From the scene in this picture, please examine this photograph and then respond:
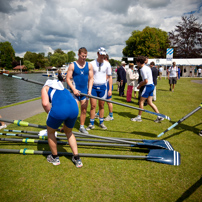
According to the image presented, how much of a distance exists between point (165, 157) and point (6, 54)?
4096 inches

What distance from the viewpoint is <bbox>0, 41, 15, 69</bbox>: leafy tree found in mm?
84213

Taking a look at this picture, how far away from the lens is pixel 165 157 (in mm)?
3066

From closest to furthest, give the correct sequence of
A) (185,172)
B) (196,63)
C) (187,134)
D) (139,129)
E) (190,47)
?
(185,172), (187,134), (139,129), (196,63), (190,47)

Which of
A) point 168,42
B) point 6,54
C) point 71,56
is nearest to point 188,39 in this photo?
point 168,42

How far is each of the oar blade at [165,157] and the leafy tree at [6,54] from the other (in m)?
99.0

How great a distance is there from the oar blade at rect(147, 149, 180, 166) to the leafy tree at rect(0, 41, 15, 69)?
3897 inches

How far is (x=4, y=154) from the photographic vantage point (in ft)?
11.2

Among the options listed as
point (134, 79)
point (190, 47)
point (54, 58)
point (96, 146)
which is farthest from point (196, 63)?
point (54, 58)

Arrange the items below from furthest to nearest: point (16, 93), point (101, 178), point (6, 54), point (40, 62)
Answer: point (40, 62), point (6, 54), point (16, 93), point (101, 178)

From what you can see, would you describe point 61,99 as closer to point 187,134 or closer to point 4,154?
point 4,154

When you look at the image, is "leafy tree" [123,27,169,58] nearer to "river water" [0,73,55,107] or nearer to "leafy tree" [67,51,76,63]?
"river water" [0,73,55,107]

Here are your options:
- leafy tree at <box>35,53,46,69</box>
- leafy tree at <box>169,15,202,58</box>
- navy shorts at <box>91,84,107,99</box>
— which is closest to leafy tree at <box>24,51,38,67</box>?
leafy tree at <box>35,53,46,69</box>

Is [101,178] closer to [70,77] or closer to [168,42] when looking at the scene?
[70,77]

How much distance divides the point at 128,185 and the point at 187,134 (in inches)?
115
